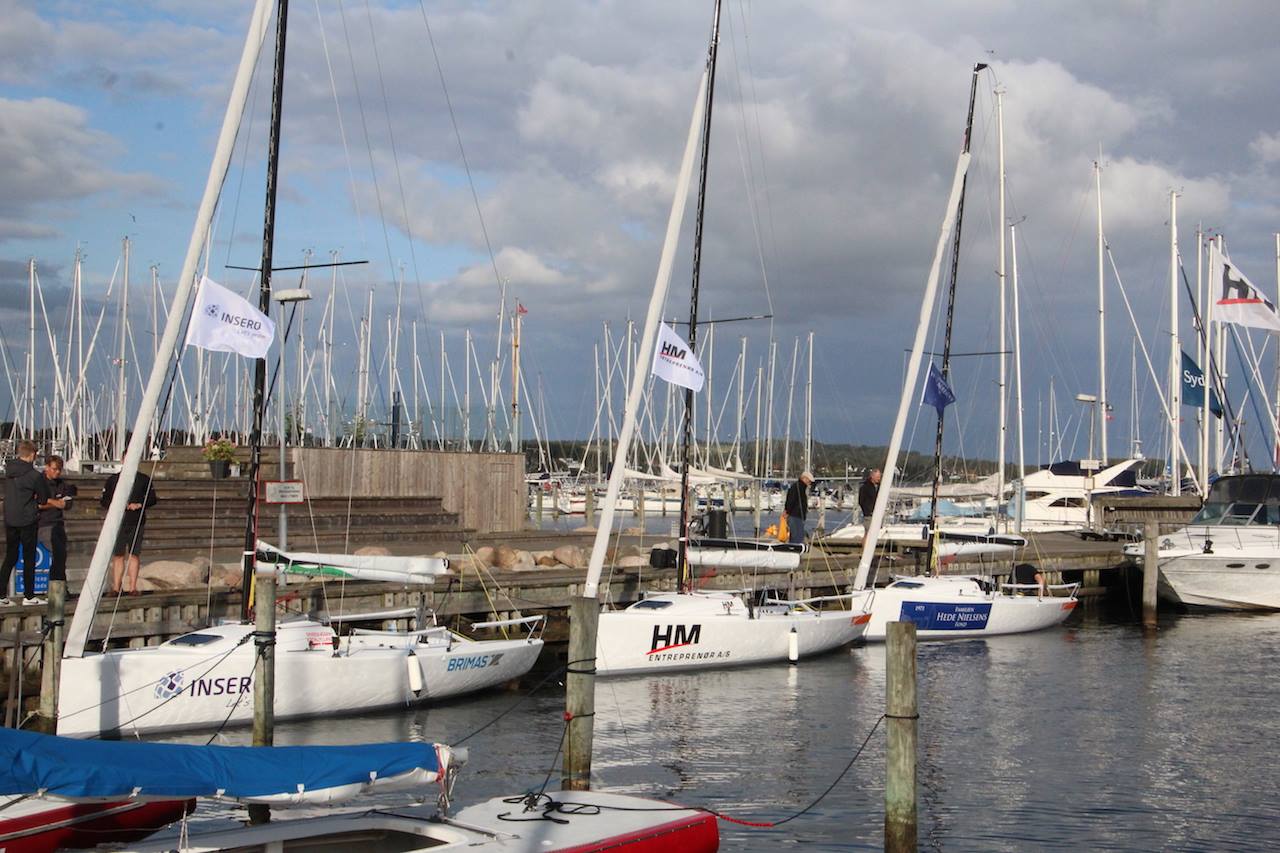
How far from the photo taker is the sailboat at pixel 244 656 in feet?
51.0

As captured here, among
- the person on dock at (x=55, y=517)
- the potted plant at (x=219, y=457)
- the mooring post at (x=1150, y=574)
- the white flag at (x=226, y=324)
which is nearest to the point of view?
the white flag at (x=226, y=324)

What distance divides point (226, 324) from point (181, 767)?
7540 millimetres

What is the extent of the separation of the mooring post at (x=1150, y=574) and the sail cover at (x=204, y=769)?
25.7m

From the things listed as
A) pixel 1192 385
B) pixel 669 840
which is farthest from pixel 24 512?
pixel 1192 385

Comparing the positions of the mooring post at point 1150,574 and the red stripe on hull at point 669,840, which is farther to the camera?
the mooring post at point 1150,574

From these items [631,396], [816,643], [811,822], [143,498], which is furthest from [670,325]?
[811,822]

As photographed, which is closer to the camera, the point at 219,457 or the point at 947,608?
the point at 947,608

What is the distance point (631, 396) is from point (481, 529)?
516 inches

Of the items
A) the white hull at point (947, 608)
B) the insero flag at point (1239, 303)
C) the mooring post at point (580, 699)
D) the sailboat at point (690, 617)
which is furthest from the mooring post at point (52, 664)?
the insero flag at point (1239, 303)

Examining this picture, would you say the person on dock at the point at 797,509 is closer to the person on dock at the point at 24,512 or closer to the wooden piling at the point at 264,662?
the person on dock at the point at 24,512

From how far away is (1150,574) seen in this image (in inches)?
1294

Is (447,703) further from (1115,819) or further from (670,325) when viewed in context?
(1115,819)

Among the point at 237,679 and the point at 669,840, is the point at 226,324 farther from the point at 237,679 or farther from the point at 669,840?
the point at 669,840

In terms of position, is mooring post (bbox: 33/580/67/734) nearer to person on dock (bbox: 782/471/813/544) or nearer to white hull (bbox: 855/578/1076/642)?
white hull (bbox: 855/578/1076/642)
